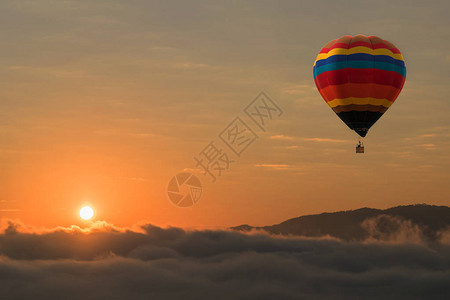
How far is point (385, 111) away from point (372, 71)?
6.80 m

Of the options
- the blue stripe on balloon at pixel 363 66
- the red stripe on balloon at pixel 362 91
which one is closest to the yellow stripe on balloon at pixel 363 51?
the blue stripe on balloon at pixel 363 66

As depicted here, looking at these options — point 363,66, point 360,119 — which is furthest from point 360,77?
point 360,119

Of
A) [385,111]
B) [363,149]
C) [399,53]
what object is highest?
[399,53]

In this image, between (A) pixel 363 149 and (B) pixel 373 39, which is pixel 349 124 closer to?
(A) pixel 363 149

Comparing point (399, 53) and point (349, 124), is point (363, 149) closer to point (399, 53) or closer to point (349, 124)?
point (349, 124)

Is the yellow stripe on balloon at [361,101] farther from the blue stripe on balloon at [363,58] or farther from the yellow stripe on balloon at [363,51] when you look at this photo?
the yellow stripe on balloon at [363,51]

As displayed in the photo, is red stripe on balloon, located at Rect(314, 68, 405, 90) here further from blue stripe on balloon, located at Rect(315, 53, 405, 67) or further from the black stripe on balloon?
the black stripe on balloon

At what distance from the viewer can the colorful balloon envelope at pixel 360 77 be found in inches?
3164

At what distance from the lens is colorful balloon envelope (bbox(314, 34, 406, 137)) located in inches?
3164

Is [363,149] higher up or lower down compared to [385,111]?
lower down

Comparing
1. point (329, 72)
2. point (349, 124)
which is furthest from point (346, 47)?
point (349, 124)

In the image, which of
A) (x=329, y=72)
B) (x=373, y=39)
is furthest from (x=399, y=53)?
(x=329, y=72)

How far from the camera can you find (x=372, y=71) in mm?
80250

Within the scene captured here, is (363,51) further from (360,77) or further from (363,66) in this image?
(360,77)
